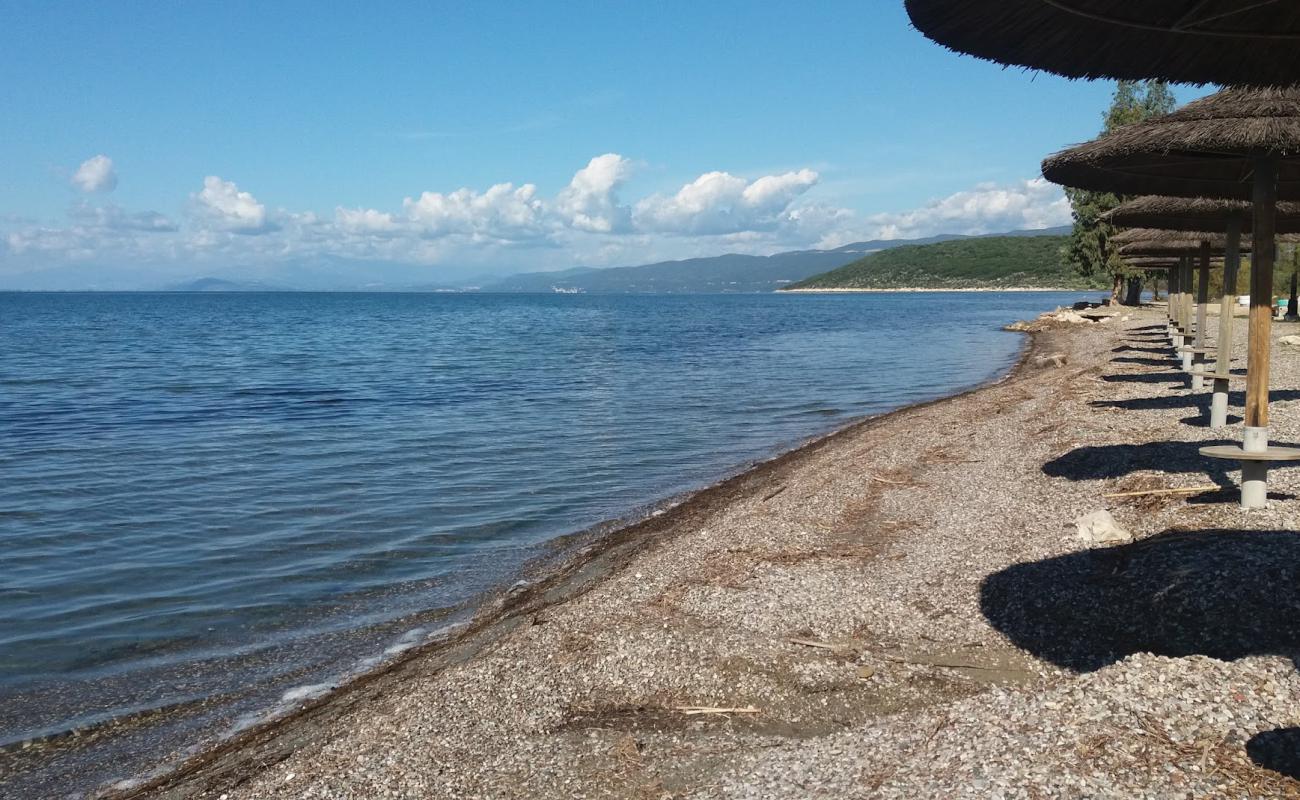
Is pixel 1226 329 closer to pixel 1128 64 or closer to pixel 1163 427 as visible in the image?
pixel 1163 427

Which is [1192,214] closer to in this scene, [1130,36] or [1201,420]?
[1201,420]

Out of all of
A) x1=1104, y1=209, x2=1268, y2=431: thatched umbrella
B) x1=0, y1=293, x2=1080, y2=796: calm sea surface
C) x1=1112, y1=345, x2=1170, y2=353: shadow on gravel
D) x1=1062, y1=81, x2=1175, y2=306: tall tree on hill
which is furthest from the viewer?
x1=1062, y1=81, x2=1175, y2=306: tall tree on hill

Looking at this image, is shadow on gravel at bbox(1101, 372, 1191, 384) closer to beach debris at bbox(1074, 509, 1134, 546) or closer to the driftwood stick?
the driftwood stick

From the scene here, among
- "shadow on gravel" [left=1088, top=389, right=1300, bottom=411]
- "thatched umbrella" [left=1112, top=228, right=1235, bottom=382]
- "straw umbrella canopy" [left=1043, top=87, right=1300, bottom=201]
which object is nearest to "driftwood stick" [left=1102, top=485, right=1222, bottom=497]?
"straw umbrella canopy" [left=1043, top=87, right=1300, bottom=201]

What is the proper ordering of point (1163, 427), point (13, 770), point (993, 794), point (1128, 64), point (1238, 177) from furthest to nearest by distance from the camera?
point (1163, 427) < point (1238, 177) < point (13, 770) < point (1128, 64) < point (993, 794)

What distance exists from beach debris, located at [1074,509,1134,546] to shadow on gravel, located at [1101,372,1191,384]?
37.3 ft

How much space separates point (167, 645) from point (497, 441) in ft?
32.4

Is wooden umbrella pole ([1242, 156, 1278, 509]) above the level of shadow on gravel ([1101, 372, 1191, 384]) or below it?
above

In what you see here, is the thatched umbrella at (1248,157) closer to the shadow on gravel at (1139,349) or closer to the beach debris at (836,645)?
the beach debris at (836,645)

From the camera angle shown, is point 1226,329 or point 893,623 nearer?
point 893,623

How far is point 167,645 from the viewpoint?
776 cm

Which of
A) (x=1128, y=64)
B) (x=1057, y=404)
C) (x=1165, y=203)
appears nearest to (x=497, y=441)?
(x=1057, y=404)

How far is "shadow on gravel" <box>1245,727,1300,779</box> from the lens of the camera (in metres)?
3.79

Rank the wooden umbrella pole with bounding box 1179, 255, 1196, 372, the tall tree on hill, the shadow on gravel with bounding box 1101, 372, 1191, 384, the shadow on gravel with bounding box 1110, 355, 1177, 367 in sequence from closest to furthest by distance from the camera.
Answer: the shadow on gravel with bounding box 1101, 372, 1191, 384
the wooden umbrella pole with bounding box 1179, 255, 1196, 372
the shadow on gravel with bounding box 1110, 355, 1177, 367
the tall tree on hill
